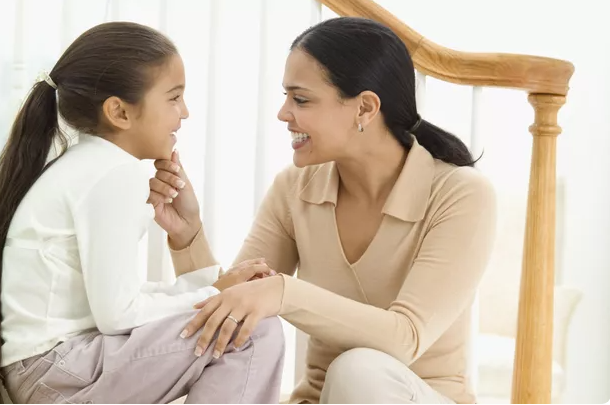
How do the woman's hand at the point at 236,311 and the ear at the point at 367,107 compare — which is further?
the ear at the point at 367,107

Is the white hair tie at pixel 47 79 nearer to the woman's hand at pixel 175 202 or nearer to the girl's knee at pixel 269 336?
the woman's hand at pixel 175 202

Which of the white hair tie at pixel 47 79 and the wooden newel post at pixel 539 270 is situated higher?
the white hair tie at pixel 47 79

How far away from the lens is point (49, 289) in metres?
1.22

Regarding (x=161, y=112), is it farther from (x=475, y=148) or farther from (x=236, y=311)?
(x=475, y=148)

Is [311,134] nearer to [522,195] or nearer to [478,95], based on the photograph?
[478,95]

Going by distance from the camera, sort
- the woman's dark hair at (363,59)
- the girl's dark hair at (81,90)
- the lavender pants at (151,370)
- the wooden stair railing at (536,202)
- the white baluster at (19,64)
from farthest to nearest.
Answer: the white baluster at (19,64)
the wooden stair railing at (536,202)
the woman's dark hair at (363,59)
the girl's dark hair at (81,90)
the lavender pants at (151,370)

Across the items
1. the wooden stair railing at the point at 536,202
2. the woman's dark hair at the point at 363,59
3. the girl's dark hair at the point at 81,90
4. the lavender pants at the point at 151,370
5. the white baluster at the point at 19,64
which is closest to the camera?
the lavender pants at the point at 151,370

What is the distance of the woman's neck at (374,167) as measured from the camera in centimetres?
152

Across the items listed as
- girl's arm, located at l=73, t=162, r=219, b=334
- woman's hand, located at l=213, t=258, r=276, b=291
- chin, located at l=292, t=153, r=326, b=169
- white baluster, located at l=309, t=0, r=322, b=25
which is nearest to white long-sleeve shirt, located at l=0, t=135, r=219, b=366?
girl's arm, located at l=73, t=162, r=219, b=334

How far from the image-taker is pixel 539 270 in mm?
1581

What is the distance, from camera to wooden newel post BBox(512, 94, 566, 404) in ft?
5.16

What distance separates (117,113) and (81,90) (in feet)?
0.22

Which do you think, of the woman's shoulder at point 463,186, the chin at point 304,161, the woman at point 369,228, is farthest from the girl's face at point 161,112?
the woman's shoulder at point 463,186

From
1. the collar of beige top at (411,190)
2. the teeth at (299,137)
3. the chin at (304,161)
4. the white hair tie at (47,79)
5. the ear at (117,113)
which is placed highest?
the white hair tie at (47,79)
